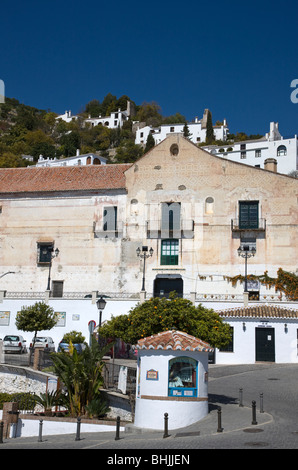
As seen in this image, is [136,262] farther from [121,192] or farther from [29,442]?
[29,442]

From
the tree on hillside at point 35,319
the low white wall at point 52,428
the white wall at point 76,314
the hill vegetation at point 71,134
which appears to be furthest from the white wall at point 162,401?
the hill vegetation at point 71,134

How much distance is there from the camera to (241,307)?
3534 cm

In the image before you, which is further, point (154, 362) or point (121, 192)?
point (121, 192)

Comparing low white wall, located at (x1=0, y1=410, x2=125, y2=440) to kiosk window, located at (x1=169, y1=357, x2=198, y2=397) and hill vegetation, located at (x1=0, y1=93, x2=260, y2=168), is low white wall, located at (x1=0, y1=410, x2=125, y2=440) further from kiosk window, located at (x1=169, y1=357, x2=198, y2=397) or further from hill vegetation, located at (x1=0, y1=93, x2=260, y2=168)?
hill vegetation, located at (x1=0, y1=93, x2=260, y2=168)

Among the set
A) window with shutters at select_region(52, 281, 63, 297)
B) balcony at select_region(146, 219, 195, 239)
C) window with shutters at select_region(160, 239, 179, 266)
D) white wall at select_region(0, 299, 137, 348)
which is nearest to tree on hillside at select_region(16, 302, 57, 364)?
white wall at select_region(0, 299, 137, 348)

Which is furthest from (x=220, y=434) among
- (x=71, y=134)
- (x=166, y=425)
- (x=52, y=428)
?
(x=71, y=134)

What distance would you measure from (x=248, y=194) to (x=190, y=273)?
7654 mm

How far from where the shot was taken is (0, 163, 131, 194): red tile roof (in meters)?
46.8

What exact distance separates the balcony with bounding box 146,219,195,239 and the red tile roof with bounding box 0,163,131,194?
4.29 meters

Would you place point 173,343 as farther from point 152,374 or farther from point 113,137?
point 113,137

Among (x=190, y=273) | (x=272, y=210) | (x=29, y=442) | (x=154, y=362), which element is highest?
(x=272, y=210)

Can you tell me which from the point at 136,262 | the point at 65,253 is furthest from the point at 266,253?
the point at 65,253

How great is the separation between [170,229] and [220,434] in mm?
30150

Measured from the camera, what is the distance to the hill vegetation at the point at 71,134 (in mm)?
119312
